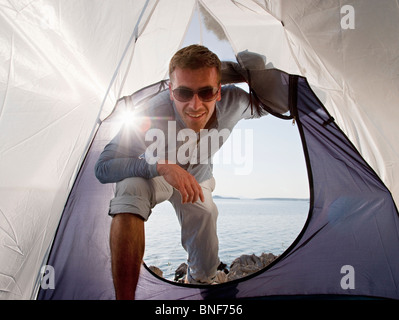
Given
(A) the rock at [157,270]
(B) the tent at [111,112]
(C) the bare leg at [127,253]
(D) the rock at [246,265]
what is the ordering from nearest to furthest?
(B) the tent at [111,112]
(C) the bare leg at [127,253]
(A) the rock at [157,270]
(D) the rock at [246,265]

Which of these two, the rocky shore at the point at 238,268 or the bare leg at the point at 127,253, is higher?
the rocky shore at the point at 238,268

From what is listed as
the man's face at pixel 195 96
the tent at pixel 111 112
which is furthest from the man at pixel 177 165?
the tent at pixel 111 112

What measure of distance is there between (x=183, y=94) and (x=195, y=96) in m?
0.06

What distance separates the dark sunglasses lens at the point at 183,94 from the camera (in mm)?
1550

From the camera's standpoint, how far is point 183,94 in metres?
1.56

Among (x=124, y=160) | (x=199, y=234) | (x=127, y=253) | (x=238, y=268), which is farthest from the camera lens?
(x=238, y=268)

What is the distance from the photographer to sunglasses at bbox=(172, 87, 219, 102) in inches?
60.6

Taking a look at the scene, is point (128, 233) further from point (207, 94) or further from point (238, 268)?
point (238, 268)

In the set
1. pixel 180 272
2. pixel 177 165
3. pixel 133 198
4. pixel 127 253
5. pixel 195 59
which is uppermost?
pixel 195 59

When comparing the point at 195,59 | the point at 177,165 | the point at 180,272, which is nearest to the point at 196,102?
the point at 195,59

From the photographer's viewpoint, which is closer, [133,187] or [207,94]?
[133,187]

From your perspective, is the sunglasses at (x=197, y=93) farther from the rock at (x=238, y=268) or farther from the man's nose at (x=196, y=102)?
the rock at (x=238, y=268)

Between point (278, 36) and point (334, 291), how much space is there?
1.06m

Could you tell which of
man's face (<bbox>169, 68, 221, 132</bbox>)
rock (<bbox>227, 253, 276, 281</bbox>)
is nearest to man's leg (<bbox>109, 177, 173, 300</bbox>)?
man's face (<bbox>169, 68, 221, 132</bbox>)
